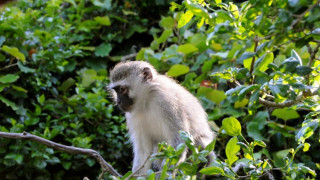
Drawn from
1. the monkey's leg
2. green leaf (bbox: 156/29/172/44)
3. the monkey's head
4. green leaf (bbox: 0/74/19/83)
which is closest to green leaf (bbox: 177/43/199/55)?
green leaf (bbox: 156/29/172/44)

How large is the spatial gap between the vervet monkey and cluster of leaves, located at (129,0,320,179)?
41 cm

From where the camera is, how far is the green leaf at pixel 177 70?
19.2ft

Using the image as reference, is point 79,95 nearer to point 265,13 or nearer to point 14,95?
point 14,95

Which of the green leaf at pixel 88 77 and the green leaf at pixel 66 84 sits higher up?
the green leaf at pixel 88 77

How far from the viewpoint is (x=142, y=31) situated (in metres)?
7.43

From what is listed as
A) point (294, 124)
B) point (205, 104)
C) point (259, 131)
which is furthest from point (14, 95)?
point (294, 124)

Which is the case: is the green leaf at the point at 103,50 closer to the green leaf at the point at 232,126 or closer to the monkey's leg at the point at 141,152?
the monkey's leg at the point at 141,152

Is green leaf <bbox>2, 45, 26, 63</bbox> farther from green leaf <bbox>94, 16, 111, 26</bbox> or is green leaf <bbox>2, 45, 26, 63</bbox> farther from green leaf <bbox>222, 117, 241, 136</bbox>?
green leaf <bbox>222, 117, 241, 136</bbox>

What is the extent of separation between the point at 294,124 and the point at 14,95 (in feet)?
11.8

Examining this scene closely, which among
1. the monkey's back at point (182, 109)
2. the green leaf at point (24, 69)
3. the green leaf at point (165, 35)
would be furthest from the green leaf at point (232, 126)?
the green leaf at point (165, 35)

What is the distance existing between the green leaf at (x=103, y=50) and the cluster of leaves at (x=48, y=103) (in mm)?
254

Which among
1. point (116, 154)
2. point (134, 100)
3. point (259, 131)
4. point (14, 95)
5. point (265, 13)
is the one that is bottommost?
point (116, 154)

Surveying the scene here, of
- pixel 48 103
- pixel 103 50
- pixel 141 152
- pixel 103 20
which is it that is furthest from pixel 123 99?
pixel 103 20

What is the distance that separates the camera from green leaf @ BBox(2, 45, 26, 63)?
17.9 ft
